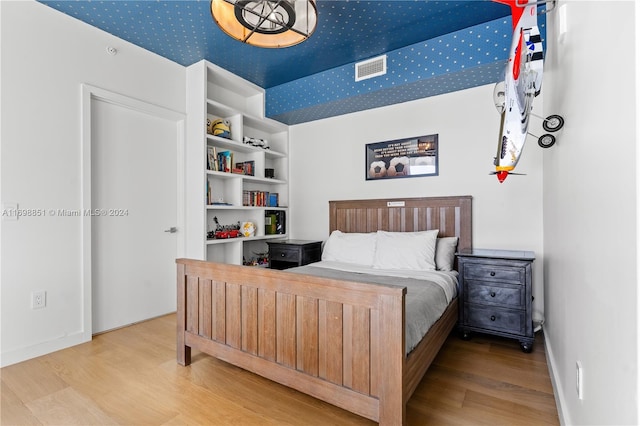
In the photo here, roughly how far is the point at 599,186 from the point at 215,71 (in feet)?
11.2

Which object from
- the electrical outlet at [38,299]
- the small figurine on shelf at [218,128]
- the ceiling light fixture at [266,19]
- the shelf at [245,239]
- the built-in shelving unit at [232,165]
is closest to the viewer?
the ceiling light fixture at [266,19]

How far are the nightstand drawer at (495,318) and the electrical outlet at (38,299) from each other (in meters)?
3.35

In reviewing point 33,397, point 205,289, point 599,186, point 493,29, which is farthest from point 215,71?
point 599,186

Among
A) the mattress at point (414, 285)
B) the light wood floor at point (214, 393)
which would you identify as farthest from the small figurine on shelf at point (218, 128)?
the light wood floor at point (214, 393)

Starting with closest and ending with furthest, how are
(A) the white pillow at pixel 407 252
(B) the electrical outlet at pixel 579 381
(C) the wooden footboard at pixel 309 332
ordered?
(B) the electrical outlet at pixel 579 381 < (C) the wooden footboard at pixel 309 332 < (A) the white pillow at pixel 407 252

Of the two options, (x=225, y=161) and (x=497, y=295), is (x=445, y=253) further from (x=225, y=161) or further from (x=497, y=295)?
(x=225, y=161)

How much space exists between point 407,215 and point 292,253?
1373 mm

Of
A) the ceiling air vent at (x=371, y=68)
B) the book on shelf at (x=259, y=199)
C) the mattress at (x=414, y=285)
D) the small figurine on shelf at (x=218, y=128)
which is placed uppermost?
the ceiling air vent at (x=371, y=68)

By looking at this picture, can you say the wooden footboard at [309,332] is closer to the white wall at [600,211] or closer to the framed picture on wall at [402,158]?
the white wall at [600,211]

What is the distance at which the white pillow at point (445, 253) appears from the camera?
110 inches

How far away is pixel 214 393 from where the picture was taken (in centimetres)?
181

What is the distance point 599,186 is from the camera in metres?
0.95

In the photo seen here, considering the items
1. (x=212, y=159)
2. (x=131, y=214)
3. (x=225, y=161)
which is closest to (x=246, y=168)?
(x=225, y=161)

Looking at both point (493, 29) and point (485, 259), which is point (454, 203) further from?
point (493, 29)
